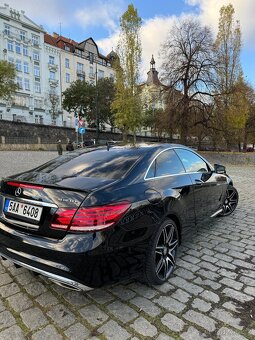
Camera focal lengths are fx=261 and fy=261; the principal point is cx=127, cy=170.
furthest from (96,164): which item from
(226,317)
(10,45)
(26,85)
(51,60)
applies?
(51,60)

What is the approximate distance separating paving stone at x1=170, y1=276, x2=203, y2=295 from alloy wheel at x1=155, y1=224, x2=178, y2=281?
0.33 ft

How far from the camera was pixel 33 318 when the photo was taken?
7.68 feet

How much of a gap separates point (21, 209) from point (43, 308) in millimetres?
966

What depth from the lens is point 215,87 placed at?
72.2 ft

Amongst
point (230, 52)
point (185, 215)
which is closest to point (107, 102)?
point (230, 52)

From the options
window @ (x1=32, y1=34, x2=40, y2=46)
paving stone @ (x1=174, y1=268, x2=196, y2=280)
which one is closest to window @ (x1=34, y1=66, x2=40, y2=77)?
window @ (x1=32, y1=34, x2=40, y2=46)

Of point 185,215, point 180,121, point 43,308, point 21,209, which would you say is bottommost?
point 43,308

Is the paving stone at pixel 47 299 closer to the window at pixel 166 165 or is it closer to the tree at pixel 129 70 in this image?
the window at pixel 166 165

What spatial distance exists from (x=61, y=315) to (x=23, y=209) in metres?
1.05

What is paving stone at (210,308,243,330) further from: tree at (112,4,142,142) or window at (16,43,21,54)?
window at (16,43,21,54)

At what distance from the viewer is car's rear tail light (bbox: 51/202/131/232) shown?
224cm

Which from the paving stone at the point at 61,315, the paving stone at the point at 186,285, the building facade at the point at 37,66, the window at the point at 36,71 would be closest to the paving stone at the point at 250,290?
the paving stone at the point at 186,285

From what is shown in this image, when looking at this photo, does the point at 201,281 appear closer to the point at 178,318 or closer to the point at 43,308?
the point at 178,318

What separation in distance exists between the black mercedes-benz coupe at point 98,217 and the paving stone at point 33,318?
1.29 ft
